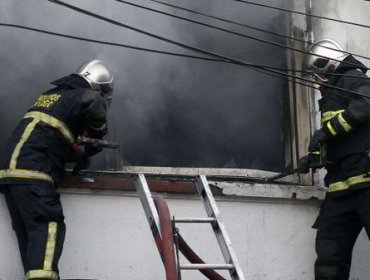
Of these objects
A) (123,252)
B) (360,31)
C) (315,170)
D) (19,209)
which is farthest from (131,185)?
(360,31)

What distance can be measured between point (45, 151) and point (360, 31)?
3208 millimetres

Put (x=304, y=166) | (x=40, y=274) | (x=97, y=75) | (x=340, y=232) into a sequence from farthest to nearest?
(x=304, y=166) < (x=340, y=232) < (x=97, y=75) < (x=40, y=274)

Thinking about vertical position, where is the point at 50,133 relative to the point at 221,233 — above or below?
above

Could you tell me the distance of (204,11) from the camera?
27.4 ft

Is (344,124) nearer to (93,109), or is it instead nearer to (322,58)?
(322,58)

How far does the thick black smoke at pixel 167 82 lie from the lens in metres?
7.69

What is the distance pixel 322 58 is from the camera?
24.1 ft

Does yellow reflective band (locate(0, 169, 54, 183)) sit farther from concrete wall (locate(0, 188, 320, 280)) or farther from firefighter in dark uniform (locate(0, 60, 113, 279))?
concrete wall (locate(0, 188, 320, 280))

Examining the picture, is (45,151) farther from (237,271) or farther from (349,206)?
(349,206)

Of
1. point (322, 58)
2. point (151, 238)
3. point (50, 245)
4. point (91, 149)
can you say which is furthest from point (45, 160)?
point (322, 58)

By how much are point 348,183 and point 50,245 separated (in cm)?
226

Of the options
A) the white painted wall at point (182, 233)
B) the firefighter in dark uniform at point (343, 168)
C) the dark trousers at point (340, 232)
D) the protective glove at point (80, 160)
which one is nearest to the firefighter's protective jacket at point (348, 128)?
the firefighter in dark uniform at point (343, 168)

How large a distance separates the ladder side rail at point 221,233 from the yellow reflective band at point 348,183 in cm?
136

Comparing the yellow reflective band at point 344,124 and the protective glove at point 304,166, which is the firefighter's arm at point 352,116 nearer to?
the yellow reflective band at point 344,124
